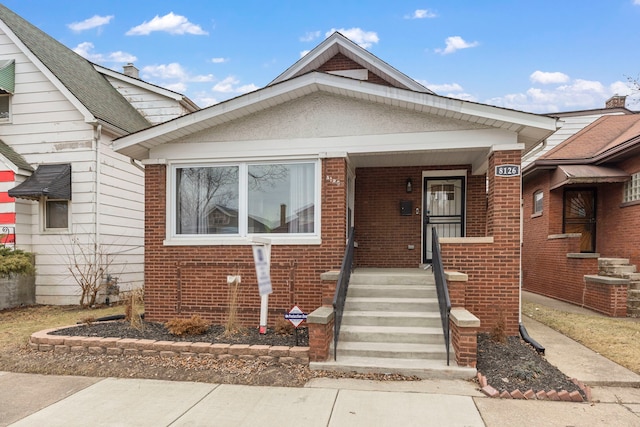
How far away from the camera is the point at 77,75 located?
11664 mm

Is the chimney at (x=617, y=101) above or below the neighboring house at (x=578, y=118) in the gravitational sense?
above

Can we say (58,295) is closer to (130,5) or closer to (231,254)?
(231,254)

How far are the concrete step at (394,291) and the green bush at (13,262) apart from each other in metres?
7.42

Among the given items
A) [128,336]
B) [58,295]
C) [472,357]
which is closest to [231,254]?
[128,336]

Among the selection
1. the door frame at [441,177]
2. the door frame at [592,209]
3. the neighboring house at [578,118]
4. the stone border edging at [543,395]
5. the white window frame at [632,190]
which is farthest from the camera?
the neighboring house at [578,118]

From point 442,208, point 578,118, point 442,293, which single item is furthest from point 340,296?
point 578,118

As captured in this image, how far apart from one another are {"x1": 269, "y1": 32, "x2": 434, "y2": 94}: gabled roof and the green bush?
7.04m

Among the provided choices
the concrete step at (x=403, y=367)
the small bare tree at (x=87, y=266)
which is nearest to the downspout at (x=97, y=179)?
the small bare tree at (x=87, y=266)

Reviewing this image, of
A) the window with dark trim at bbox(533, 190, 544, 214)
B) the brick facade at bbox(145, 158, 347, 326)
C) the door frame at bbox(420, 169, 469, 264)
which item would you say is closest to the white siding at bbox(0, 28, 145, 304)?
the brick facade at bbox(145, 158, 347, 326)

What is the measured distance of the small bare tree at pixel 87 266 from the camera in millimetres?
9602

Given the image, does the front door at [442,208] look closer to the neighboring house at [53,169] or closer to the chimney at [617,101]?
the neighboring house at [53,169]

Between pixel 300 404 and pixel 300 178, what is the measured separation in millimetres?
3865

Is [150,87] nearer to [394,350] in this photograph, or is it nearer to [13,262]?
[13,262]

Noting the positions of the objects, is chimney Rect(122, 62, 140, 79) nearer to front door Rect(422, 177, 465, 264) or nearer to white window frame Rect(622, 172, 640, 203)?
front door Rect(422, 177, 465, 264)
